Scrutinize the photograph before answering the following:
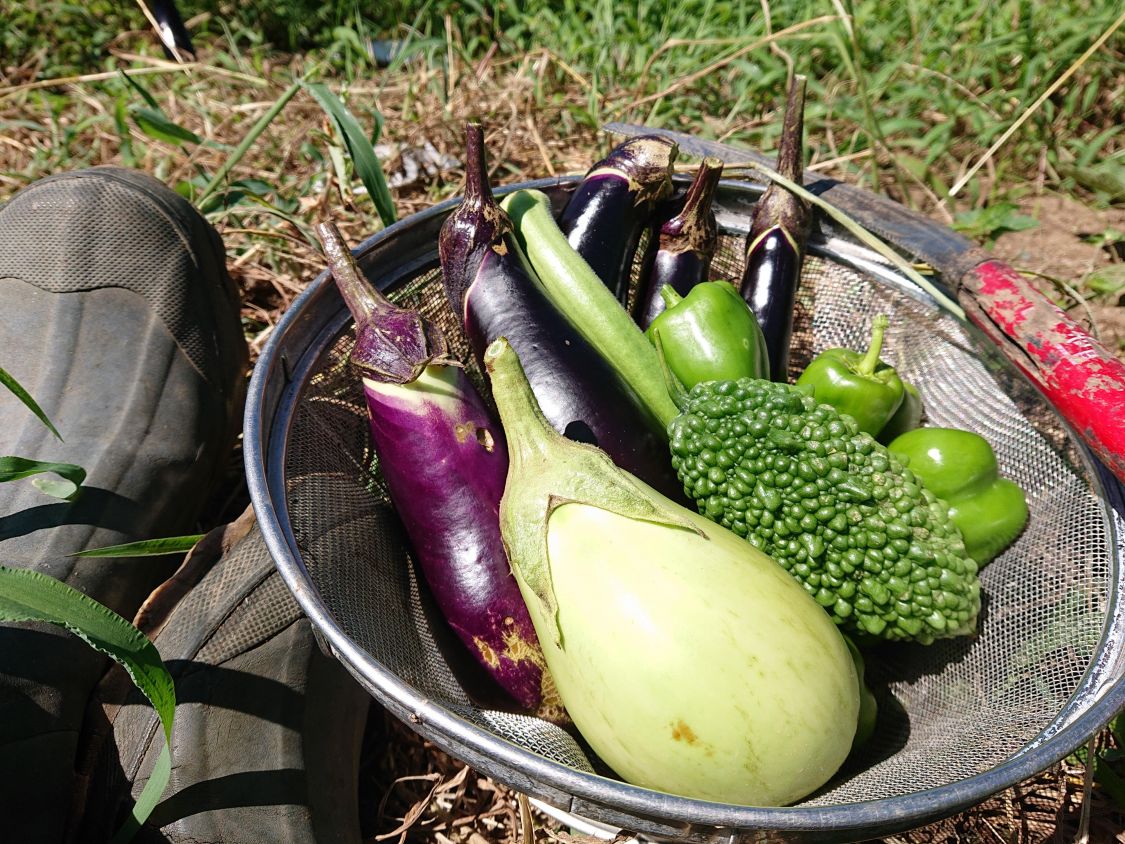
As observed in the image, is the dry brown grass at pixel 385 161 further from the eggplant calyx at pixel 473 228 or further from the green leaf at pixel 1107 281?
the eggplant calyx at pixel 473 228

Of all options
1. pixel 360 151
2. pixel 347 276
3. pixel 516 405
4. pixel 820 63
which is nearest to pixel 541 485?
pixel 516 405

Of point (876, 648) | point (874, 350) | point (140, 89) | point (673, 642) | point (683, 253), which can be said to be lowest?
point (876, 648)

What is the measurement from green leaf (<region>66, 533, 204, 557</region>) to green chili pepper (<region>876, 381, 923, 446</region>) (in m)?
1.30

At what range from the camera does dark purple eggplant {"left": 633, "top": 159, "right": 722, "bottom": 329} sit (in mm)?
1699

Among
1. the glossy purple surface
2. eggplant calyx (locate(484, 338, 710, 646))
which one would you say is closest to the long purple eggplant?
the glossy purple surface

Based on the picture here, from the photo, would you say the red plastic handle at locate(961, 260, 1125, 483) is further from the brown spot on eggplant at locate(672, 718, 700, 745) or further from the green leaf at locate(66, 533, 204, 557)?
the green leaf at locate(66, 533, 204, 557)

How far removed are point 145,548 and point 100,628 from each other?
0.31 m

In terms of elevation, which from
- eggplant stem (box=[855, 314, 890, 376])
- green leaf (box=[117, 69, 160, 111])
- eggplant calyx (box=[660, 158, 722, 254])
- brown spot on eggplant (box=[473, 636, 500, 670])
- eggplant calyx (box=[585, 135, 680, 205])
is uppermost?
green leaf (box=[117, 69, 160, 111])

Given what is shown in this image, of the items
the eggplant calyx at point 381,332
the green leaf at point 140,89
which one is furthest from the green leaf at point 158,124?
the eggplant calyx at point 381,332

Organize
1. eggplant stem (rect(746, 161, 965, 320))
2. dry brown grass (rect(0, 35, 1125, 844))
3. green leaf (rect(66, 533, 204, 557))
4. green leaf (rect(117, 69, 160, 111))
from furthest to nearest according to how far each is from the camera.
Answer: green leaf (rect(117, 69, 160, 111)) → dry brown grass (rect(0, 35, 1125, 844)) → eggplant stem (rect(746, 161, 965, 320)) → green leaf (rect(66, 533, 204, 557))

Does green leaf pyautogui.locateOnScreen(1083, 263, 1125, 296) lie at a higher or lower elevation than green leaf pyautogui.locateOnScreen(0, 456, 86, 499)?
lower

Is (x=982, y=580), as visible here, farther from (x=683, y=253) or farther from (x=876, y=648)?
(x=683, y=253)

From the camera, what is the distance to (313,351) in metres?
1.49

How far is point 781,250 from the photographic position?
1.69 metres
